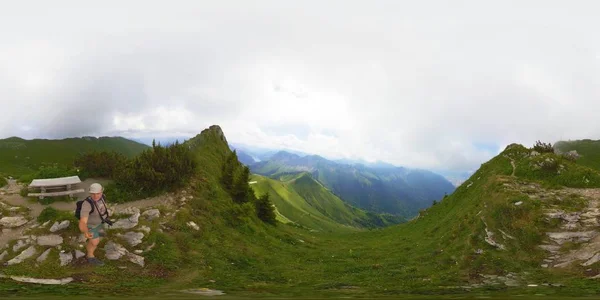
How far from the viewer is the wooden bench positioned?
23562 mm

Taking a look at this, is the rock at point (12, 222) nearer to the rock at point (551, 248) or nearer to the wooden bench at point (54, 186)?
the wooden bench at point (54, 186)

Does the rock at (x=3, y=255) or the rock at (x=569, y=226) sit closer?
the rock at (x=3, y=255)

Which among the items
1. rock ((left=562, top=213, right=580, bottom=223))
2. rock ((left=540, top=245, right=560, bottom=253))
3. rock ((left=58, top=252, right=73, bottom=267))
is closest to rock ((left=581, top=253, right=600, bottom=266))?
rock ((left=540, top=245, right=560, bottom=253))

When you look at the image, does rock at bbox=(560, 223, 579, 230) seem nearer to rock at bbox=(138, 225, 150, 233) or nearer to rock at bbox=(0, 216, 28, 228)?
rock at bbox=(138, 225, 150, 233)

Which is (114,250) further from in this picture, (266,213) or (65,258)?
(266,213)

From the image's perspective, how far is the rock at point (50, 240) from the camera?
1820 centimetres

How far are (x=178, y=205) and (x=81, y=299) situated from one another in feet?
50.6

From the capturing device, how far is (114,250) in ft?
61.4

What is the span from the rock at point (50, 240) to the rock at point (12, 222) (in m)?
2.85

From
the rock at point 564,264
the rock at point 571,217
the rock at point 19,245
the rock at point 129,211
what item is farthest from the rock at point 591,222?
the rock at point 19,245

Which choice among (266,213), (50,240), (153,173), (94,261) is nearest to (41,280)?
(94,261)

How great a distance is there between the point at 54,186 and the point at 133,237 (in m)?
9.29

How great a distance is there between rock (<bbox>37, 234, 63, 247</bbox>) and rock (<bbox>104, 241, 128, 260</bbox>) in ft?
8.15

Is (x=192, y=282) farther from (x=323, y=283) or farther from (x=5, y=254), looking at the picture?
(x=5, y=254)
